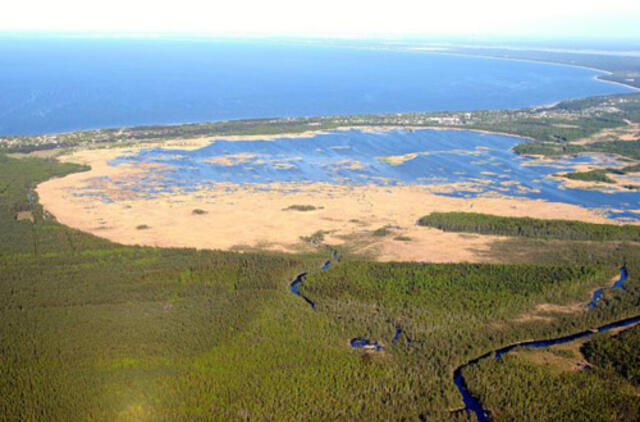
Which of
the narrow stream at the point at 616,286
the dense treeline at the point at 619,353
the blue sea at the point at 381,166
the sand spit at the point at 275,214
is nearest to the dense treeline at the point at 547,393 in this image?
the dense treeline at the point at 619,353

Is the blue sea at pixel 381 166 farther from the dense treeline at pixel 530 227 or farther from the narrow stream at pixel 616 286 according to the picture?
the narrow stream at pixel 616 286

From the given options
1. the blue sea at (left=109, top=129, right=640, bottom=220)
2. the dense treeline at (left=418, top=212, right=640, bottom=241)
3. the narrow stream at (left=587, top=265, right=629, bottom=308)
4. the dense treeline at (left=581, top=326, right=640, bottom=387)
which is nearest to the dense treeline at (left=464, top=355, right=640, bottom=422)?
the dense treeline at (left=581, top=326, right=640, bottom=387)

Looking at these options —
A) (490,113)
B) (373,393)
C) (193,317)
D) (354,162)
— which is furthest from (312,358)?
(490,113)

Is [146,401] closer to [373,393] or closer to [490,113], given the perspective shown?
[373,393]

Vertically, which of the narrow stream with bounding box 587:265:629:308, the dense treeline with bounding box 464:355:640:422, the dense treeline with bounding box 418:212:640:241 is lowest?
the narrow stream with bounding box 587:265:629:308

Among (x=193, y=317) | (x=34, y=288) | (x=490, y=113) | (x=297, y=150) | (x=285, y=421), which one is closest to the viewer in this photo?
(x=285, y=421)

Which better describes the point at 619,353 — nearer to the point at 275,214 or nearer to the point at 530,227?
the point at 530,227

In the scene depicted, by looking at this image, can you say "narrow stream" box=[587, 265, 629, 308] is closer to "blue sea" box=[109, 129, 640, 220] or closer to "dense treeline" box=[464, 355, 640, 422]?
"dense treeline" box=[464, 355, 640, 422]
